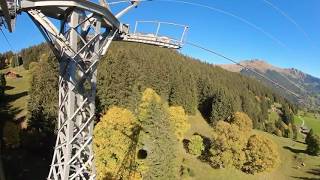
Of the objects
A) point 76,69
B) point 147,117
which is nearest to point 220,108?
point 147,117

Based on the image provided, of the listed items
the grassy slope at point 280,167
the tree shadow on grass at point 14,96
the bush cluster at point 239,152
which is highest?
the tree shadow on grass at point 14,96

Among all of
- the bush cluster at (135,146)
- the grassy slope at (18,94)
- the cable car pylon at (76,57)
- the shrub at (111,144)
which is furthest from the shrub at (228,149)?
the cable car pylon at (76,57)

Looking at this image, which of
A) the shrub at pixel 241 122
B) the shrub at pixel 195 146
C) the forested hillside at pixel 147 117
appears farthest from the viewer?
the shrub at pixel 241 122

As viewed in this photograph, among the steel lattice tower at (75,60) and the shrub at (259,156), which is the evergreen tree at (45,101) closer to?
the shrub at (259,156)

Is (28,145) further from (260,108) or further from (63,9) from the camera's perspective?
(260,108)

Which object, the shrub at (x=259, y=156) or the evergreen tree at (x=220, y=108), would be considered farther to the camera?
the evergreen tree at (x=220, y=108)

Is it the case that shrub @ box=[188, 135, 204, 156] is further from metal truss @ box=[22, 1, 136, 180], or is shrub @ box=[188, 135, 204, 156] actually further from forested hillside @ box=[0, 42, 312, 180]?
metal truss @ box=[22, 1, 136, 180]
